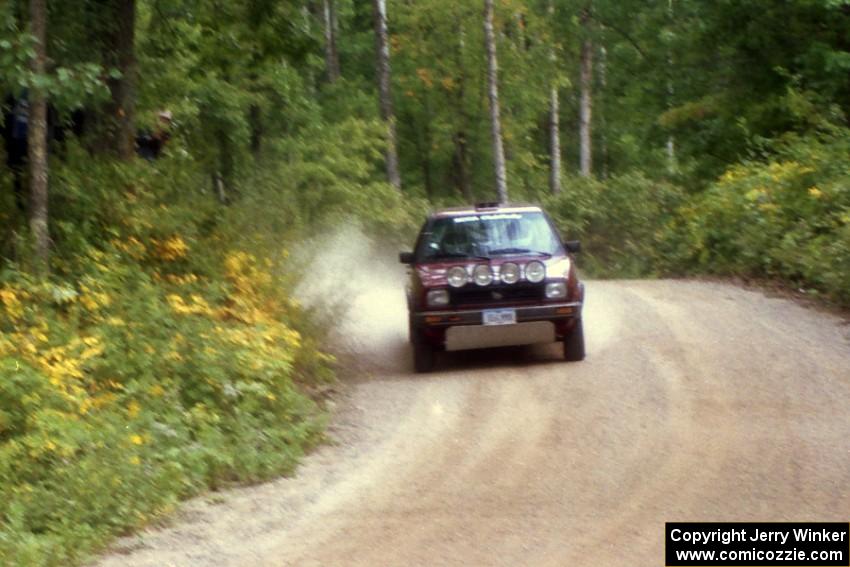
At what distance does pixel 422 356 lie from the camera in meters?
14.1

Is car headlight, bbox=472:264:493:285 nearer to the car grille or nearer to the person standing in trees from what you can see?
the car grille

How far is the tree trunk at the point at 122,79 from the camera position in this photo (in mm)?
15516

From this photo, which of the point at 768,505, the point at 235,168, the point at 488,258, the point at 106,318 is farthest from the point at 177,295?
the point at 235,168

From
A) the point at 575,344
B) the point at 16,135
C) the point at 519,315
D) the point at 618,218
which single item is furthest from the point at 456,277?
the point at 618,218

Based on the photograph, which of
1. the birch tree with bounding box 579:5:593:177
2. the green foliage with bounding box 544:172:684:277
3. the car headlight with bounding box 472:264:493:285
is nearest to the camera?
the car headlight with bounding box 472:264:493:285

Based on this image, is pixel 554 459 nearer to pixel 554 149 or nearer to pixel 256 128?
pixel 256 128

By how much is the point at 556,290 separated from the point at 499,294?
0.62 meters

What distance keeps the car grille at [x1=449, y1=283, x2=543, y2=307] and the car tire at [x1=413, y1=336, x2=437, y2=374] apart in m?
0.61

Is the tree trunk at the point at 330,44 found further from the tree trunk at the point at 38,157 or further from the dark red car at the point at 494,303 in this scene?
the tree trunk at the point at 38,157

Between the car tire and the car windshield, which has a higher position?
the car windshield

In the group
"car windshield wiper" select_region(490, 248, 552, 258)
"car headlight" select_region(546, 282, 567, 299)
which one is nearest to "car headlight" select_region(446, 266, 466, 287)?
"car windshield wiper" select_region(490, 248, 552, 258)

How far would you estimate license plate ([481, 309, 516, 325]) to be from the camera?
13.7 metres

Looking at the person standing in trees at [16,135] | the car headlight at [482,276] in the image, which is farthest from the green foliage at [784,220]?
the person standing in trees at [16,135]

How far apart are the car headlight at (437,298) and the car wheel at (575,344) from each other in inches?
55.3
